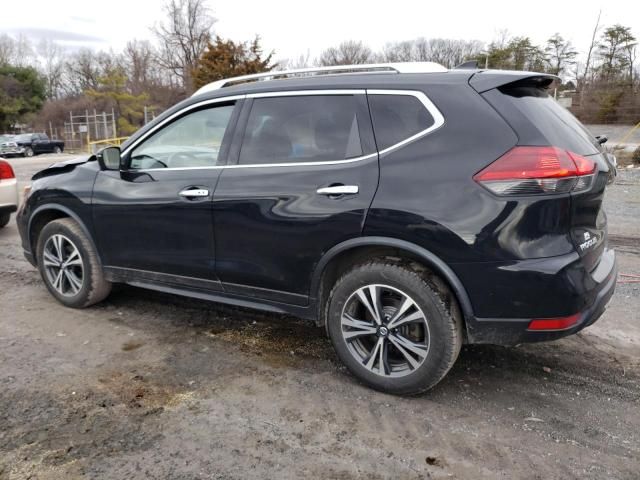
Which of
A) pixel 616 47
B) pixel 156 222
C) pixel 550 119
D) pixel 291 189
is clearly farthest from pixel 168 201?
pixel 616 47

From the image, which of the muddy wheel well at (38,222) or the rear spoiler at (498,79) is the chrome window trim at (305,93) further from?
the muddy wheel well at (38,222)

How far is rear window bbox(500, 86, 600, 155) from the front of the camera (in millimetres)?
2732

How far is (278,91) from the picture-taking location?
3424 millimetres

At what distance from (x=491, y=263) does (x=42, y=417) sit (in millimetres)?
2537

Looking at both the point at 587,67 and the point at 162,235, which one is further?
the point at 587,67

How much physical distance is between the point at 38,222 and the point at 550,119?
4123 mm

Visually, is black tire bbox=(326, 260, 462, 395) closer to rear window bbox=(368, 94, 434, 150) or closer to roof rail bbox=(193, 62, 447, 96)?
rear window bbox=(368, 94, 434, 150)

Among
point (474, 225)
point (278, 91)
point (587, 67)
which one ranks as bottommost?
point (474, 225)

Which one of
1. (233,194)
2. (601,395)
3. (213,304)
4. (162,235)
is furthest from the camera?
(213,304)

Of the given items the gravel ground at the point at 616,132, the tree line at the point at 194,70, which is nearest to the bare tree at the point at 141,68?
the tree line at the point at 194,70

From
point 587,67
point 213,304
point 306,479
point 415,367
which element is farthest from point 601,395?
point 587,67

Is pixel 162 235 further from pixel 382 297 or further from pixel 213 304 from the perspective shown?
pixel 382 297

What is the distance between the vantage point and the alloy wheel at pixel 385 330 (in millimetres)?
2947

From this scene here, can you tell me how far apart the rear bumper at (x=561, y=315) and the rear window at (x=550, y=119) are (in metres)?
0.65
